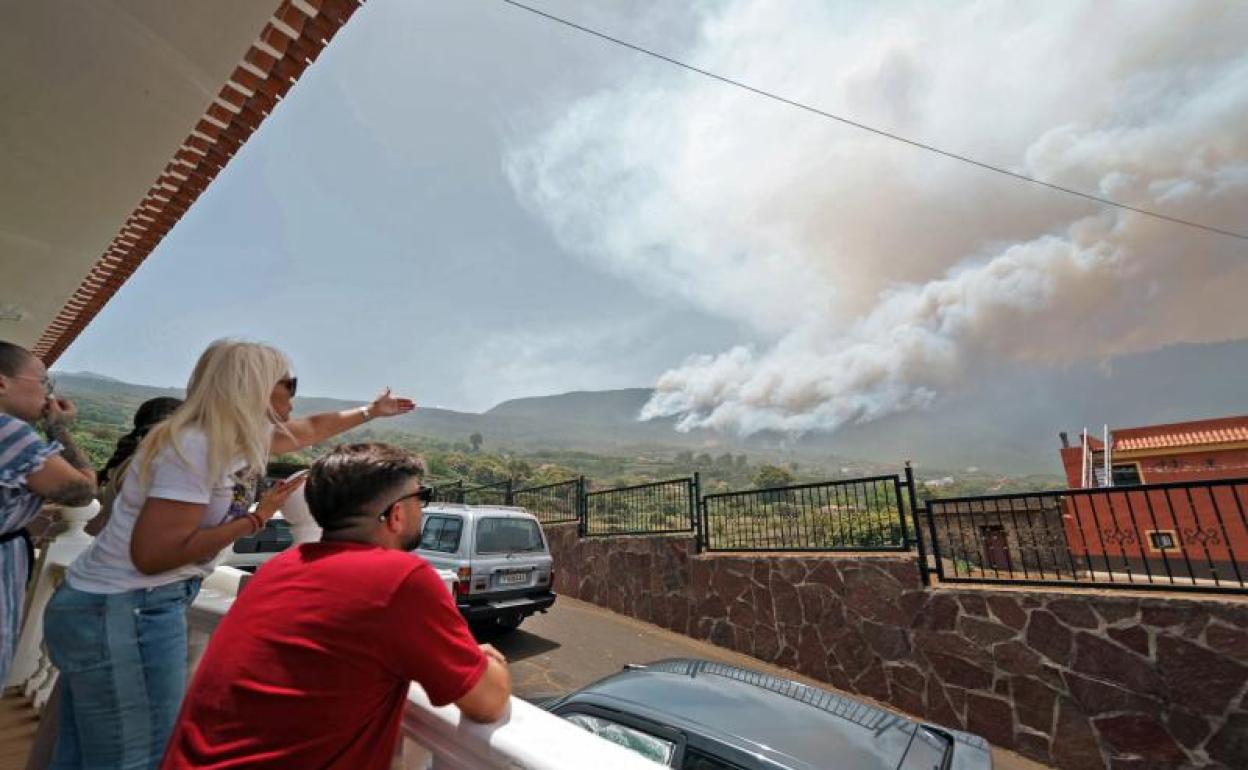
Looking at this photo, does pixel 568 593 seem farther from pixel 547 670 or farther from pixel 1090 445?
pixel 1090 445

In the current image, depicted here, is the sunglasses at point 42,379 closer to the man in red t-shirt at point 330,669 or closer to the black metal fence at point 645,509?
the man in red t-shirt at point 330,669

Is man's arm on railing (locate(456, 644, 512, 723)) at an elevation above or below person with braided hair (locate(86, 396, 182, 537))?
below

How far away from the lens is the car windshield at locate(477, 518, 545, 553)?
684 centimetres

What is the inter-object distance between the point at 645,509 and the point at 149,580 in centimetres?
870

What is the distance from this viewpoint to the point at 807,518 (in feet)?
25.2

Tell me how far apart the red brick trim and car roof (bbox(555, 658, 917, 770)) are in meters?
3.84

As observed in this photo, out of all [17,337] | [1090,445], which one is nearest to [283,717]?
[17,337]

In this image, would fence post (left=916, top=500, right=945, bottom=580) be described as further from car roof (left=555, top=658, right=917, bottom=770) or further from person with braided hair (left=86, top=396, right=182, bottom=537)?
person with braided hair (left=86, top=396, right=182, bottom=537)

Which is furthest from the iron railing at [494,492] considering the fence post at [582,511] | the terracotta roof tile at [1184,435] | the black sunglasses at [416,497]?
the terracotta roof tile at [1184,435]

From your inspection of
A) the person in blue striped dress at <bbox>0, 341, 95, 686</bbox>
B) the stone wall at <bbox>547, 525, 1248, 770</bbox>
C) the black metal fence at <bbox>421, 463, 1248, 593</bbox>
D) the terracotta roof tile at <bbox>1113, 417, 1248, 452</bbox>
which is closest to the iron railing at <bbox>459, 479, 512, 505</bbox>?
the black metal fence at <bbox>421, 463, 1248, 593</bbox>

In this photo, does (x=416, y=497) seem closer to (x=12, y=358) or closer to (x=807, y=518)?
(x=12, y=358)

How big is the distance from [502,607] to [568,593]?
448 cm

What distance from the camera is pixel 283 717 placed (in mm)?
975

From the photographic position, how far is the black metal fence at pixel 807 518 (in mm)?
6324
